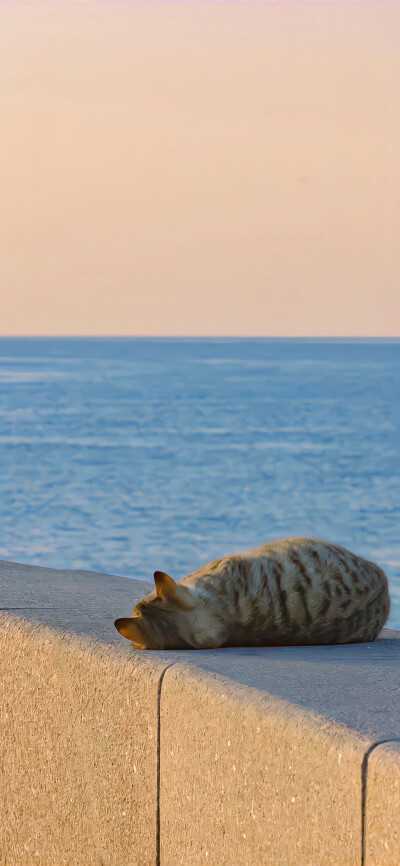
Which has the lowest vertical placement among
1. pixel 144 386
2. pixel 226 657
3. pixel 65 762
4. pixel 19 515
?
pixel 144 386

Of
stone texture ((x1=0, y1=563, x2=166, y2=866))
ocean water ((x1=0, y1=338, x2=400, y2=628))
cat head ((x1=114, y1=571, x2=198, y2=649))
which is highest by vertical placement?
cat head ((x1=114, y1=571, x2=198, y2=649))

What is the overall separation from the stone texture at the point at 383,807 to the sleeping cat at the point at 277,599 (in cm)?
122

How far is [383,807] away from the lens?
2336 mm

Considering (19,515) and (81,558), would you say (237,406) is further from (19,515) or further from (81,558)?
(81,558)

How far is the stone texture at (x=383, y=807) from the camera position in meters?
2.31

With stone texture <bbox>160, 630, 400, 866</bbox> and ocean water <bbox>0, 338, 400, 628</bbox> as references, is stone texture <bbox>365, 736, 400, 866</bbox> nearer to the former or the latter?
stone texture <bbox>160, 630, 400, 866</bbox>

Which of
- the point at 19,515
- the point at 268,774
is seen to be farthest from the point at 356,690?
the point at 19,515

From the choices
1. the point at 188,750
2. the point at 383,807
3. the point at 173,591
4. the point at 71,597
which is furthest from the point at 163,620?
the point at 383,807

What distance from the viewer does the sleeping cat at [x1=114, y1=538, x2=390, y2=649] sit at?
3.61 meters

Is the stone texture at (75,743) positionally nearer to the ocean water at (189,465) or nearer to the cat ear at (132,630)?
the cat ear at (132,630)

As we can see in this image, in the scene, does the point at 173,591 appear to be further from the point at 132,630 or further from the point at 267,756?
the point at 267,756

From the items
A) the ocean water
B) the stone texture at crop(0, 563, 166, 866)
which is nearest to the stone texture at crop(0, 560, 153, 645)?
the stone texture at crop(0, 563, 166, 866)

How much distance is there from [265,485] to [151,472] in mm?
3527

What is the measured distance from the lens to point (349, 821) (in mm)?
2424
